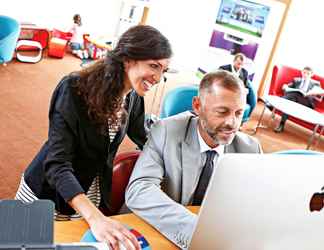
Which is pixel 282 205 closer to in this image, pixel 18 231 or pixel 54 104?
pixel 18 231

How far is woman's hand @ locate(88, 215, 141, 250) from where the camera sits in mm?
1094

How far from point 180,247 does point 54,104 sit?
69 cm

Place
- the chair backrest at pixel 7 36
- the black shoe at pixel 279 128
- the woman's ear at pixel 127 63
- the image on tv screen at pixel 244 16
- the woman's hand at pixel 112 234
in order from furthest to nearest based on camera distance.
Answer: the image on tv screen at pixel 244 16 < the black shoe at pixel 279 128 < the chair backrest at pixel 7 36 < the woman's ear at pixel 127 63 < the woman's hand at pixel 112 234

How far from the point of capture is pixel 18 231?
0.73 meters

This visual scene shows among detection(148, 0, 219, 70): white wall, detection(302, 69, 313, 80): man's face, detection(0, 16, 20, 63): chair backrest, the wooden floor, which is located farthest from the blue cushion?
detection(148, 0, 219, 70): white wall

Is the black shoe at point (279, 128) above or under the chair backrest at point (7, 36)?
under

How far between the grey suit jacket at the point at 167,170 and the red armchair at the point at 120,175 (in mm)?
81

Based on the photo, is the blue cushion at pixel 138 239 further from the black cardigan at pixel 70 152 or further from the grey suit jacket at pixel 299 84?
the grey suit jacket at pixel 299 84

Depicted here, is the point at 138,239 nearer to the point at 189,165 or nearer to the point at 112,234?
the point at 112,234

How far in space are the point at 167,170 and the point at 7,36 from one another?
460 centimetres

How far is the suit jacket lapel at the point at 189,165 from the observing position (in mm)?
1543

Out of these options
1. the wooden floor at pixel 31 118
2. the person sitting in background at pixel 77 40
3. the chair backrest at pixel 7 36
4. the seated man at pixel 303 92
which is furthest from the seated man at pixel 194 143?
the person sitting in background at pixel 77 40

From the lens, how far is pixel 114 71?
146cm

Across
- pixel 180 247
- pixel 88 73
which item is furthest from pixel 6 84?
pixel 180 247
